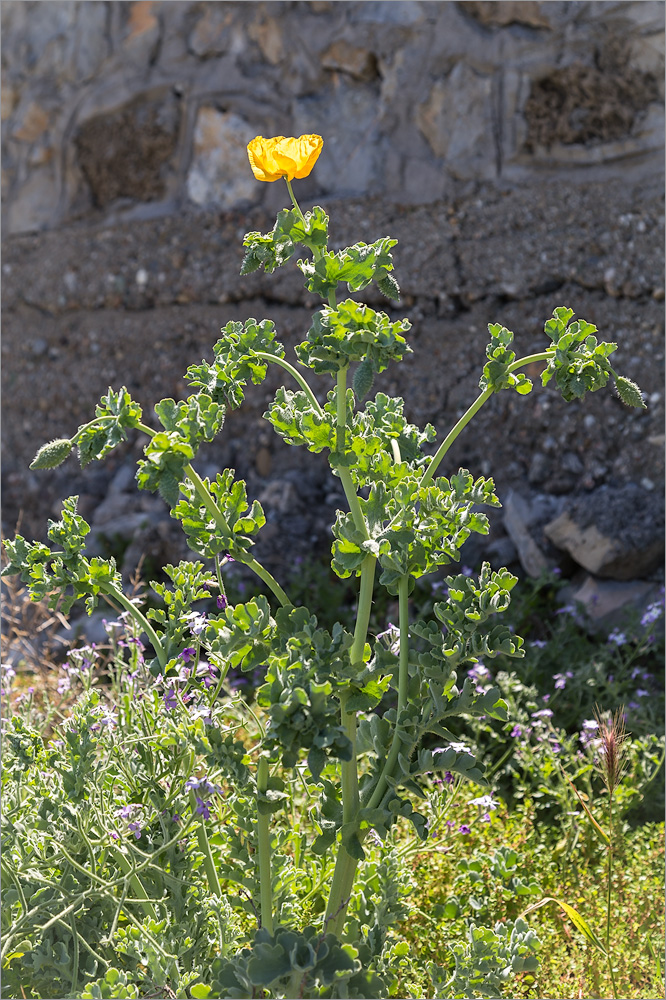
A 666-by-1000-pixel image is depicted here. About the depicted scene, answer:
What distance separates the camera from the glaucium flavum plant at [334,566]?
109 cm

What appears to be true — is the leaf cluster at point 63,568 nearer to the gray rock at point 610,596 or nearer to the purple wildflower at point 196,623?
the purple wildflower at point 196,623

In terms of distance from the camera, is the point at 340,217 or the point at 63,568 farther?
the point at 340,217

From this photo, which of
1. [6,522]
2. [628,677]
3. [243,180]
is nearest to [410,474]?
[628,677]

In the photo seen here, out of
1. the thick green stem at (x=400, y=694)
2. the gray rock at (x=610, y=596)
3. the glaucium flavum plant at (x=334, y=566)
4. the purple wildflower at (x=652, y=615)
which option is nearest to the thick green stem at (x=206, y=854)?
the glaucium flavum plant at (x=334, y=566)

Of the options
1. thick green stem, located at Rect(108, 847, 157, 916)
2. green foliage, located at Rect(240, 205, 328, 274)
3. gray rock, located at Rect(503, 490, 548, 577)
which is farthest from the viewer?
gray rock, located at Rect(503, 490, 548, 577)

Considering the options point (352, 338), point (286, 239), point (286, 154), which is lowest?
point (352, 338)

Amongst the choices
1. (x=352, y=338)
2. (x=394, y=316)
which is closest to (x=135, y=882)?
(x=352, y=338)

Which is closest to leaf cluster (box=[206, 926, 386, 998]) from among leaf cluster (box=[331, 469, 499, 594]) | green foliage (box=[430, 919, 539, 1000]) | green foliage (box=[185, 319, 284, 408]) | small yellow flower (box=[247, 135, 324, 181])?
green foliage (box=[430, 919, 539, 1000])

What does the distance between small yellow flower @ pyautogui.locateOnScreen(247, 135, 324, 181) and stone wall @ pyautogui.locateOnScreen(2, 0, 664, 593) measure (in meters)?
1.97

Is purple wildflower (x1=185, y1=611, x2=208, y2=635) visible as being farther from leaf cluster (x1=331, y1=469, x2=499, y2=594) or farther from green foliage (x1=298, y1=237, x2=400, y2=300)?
green foliage (x1=298, y1=237, x2=400, y2=300)

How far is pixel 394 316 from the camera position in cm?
344

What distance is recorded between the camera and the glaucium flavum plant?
43.0 inches

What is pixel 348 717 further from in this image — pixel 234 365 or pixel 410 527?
pixel 234 365

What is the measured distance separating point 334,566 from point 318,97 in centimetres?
294
